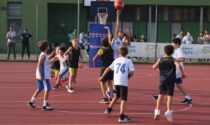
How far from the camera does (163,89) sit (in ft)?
42.0

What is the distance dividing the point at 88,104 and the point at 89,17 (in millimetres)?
29360

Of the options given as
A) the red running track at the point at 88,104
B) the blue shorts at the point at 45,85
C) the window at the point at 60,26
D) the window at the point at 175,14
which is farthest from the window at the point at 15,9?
the blue shorts at the point at 45,85

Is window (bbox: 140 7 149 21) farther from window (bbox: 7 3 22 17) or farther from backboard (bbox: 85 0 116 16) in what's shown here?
backboard (bbox: 85 0 116 16)

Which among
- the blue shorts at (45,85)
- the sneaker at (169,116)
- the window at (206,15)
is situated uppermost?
the window at (206,15)

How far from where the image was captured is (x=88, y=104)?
15102mm

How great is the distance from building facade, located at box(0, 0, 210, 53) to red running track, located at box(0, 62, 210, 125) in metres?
18.3

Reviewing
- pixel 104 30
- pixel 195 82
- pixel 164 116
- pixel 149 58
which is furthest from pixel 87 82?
pixel 149 58

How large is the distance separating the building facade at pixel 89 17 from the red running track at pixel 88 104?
60.1 ft

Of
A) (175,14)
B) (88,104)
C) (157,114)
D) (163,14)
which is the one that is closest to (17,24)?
(163,14)

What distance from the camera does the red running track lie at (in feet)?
41.2

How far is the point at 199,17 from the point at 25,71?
22083 millimetres

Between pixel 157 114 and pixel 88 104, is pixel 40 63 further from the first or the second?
pixel 157 114

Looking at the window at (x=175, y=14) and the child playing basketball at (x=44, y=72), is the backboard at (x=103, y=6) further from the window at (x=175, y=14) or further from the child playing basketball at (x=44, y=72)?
the window at (x=175, y=14)

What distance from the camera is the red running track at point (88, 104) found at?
41.2ft
